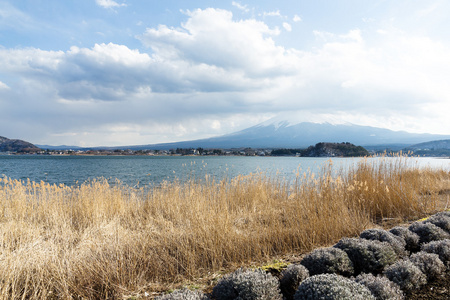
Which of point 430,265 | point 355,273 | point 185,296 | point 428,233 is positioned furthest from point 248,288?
point 428,233

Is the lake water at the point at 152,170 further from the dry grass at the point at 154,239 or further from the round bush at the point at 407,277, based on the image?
the round bush at the point at 407,277

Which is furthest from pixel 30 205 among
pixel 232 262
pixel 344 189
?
pixel 344 189

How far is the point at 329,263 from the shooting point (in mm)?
3064

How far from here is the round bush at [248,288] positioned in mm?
2436

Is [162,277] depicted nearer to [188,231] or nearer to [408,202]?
[188,231]

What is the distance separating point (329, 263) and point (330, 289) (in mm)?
896

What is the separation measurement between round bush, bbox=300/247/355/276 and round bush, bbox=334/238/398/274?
0.58 ft

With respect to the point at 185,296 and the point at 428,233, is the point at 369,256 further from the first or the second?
the point at 185,296

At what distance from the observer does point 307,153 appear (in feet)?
295

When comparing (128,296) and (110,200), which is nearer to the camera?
(128,296)

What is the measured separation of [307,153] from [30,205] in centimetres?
8958

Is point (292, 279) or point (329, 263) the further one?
point (329, 263)

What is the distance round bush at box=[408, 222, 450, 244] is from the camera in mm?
4098

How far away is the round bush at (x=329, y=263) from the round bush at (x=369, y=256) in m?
0.18
